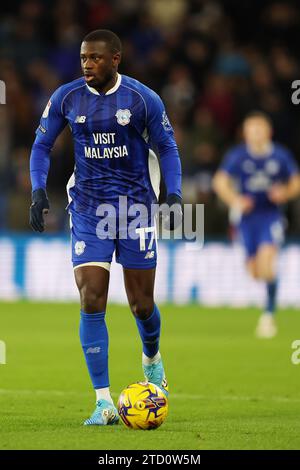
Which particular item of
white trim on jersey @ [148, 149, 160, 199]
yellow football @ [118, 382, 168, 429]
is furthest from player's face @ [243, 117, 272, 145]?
yellow football @ [118, 382, 168, 429]

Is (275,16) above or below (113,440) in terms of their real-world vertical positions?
above

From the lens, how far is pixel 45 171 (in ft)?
22.9

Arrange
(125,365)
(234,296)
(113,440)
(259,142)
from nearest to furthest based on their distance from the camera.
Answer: (113,440), (125,365), (259,142), (234,296)

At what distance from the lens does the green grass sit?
6.07 m

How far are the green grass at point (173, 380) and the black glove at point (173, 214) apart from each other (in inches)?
46.7

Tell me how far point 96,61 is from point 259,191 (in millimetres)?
6748

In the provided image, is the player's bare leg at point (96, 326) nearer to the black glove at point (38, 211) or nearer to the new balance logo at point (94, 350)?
the new balance logo at point (94, 350)

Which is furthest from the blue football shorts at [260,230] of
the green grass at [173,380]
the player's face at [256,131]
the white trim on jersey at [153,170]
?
the white trim on jersey at [153,170]

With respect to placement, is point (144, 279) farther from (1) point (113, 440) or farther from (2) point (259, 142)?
(2) point (259, 142)

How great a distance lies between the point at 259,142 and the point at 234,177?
0.51 metres

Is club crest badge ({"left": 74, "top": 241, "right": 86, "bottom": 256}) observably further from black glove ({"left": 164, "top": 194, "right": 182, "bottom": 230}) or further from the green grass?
the green grass

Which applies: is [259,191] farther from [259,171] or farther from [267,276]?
[267,276]

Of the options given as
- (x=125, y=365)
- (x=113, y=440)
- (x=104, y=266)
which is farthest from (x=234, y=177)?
(x=113, y=440)

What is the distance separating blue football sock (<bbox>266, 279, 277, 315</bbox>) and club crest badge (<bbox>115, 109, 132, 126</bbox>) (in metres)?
6.09
